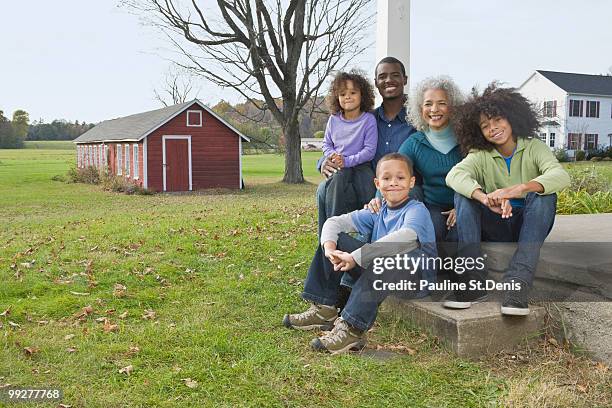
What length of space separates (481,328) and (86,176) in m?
27.1

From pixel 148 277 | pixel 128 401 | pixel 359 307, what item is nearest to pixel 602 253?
pixel 359 307

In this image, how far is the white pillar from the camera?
5461 millimetres

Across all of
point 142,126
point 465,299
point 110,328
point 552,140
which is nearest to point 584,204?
point 465,299

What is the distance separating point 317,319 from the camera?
3.96 metres

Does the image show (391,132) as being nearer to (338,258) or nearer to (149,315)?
(338,258)

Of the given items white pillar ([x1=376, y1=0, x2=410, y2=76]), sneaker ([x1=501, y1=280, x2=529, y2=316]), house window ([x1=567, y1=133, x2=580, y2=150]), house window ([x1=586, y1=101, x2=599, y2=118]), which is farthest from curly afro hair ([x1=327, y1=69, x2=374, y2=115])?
house window ([x1=586, y1=101, x2=599, y2=118])

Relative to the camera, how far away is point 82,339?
3898mm

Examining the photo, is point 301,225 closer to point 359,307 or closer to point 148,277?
point 148,277

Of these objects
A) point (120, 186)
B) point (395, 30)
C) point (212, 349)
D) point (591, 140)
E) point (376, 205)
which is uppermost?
point (395, 30)

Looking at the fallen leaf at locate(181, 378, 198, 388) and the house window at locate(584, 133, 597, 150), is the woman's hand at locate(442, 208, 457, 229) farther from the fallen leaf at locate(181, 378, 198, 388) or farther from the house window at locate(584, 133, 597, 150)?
the house window at locate(584, 133, 597, 150)

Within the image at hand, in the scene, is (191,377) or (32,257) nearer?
(191,377)

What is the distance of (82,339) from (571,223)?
378cm

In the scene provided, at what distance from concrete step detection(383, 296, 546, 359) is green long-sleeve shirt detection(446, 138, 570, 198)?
2.12 feet

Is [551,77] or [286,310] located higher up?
[551,77]
